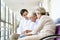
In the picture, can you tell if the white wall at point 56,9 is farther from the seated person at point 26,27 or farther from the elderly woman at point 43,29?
the elderly woman at point 43,29

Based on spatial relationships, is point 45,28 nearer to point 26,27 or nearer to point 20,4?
point 26,27

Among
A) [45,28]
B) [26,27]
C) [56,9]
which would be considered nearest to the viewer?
[45,28]

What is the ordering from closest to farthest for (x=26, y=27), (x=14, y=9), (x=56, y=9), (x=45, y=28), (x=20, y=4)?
(x=45, y=28) → (x=26, y=27) → (x=56, y=9) → (x=20, y=4) → (x=14, y=9)

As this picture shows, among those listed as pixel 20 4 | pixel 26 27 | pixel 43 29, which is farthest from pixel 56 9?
pixel 20 4

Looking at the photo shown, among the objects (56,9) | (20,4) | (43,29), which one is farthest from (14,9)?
(43,29)

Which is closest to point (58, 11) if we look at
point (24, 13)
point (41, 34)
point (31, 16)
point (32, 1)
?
point (24, 13)

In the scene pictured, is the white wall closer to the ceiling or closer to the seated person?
the seated person

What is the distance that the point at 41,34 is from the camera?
272cm

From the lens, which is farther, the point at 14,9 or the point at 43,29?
the point at 14,9

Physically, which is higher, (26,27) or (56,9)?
(56,9)

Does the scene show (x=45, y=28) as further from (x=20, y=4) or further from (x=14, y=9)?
(x=14, y=9)

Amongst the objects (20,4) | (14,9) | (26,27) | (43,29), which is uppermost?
(20,4)

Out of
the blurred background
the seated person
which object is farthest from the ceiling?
the seated person

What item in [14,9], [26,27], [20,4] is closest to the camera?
[26,27]
